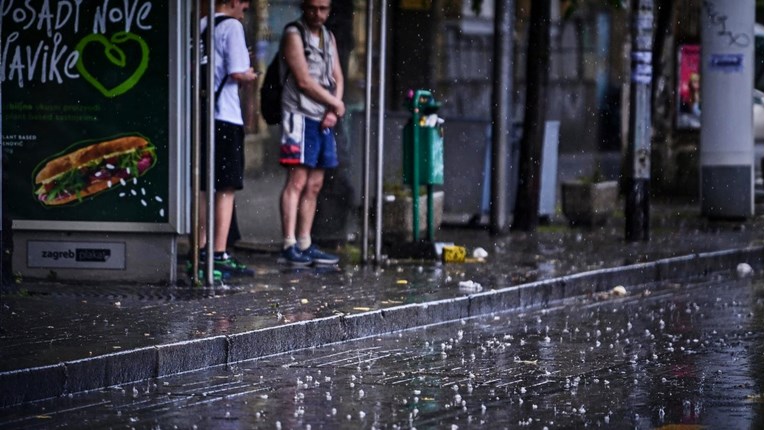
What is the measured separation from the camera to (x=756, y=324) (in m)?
10.1

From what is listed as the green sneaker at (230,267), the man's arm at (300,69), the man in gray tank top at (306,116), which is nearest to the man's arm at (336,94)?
the man in gray tank top at (306,116)

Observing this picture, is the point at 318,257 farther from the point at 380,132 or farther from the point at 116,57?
the point at 116,57

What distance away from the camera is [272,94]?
12.1 meters

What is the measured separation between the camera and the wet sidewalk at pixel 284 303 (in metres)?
7.59

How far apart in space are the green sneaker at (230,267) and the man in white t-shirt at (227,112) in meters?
0.02

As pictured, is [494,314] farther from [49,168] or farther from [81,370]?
[81,370]

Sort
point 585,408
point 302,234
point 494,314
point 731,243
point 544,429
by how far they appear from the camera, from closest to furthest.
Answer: point 544,429
point 585,408
point 494,314
point 302,234
point 731,243

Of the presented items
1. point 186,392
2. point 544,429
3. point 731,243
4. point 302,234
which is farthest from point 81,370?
point 731,243

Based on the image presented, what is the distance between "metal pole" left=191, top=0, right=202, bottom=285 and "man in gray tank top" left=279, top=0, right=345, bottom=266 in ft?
5.14

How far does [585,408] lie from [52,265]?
4.65 m

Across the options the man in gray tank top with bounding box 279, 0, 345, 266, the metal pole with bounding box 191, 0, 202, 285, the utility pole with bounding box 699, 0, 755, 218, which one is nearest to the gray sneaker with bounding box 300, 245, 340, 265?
the man in gray tank top with bounding box 279, 0, 345, 266

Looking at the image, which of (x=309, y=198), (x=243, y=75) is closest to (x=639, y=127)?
(x=309, y=198)

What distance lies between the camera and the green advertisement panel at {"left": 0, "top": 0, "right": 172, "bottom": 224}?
34.0ft

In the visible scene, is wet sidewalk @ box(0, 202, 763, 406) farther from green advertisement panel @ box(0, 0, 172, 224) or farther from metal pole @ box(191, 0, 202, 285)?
green advertisement panel @ box(0, 0, 172, 224)
